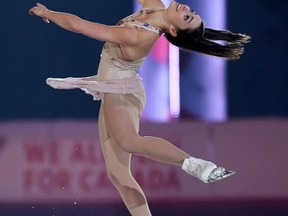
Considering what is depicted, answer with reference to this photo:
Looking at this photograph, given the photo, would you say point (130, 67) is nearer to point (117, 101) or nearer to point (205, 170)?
point (117, 101)

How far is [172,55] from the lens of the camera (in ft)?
16.8

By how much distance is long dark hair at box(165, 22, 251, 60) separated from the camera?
338 centimetres

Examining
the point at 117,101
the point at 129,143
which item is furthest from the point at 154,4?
the point at 129,143

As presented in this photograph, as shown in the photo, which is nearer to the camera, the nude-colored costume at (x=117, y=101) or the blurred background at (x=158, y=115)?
the nude-colored costume at (x=117, y=101)

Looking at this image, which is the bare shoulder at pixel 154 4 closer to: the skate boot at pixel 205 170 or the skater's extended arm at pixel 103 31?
the skater's extended arm at pixel 103 31

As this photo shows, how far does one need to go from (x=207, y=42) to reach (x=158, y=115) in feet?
5.47

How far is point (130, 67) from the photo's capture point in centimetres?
347

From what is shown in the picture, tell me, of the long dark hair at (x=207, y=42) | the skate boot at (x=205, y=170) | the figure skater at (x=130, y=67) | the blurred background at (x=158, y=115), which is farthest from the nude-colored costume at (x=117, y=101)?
the blurred background at (x=158, y=115)

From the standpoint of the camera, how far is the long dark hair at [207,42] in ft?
11.1

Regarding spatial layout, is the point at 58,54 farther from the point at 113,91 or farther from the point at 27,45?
the point at 113,91

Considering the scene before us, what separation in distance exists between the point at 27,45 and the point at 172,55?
3.39 feet

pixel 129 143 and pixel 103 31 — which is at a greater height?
pixel 103 31

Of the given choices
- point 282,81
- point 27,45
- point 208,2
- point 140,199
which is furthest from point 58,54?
point 140,199

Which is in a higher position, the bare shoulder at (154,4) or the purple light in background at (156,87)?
the bare shoulder at (154,4)
